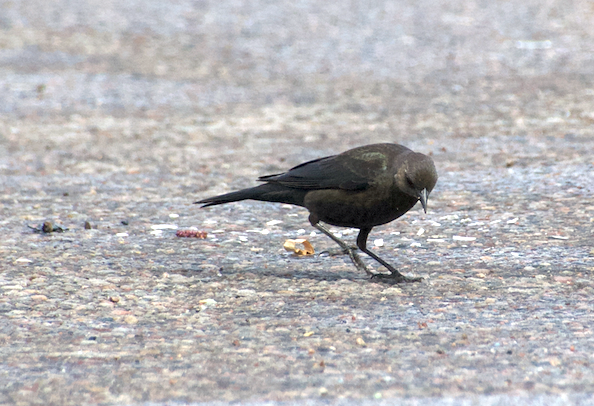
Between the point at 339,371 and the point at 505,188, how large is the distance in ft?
14.0

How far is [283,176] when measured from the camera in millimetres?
5770

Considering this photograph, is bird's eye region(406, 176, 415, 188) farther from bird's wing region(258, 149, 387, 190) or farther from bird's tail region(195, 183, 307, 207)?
bird's tail region(195, 183, 307, 207)

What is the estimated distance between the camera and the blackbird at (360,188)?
16.9 feet

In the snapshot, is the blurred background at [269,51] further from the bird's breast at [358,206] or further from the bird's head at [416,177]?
the bird's head at [416,177]

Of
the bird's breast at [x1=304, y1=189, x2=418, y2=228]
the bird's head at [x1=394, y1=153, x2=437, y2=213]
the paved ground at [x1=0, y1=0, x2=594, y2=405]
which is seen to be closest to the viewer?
the paved ground at [x1=0, y1=0, x2=594, y2=405]

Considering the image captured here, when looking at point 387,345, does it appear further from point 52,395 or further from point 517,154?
point 517,154

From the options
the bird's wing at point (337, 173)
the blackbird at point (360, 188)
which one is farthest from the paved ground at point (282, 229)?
the bird's wing at point (337, 173)

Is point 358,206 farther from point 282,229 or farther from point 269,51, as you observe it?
point 269,51

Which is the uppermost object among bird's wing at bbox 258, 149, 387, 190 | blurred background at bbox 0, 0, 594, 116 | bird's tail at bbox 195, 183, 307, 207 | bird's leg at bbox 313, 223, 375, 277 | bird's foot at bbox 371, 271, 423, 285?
blurred background at bbox 0, 0, 594, 116

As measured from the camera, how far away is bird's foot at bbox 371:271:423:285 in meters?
5.42

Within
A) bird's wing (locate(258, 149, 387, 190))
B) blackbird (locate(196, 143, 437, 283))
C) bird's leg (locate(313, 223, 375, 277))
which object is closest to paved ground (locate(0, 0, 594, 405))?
bird's leg (locate(313, 223, 375, 277))

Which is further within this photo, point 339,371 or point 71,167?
point 71,167

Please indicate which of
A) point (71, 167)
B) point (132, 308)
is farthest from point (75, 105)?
point (132, 308)

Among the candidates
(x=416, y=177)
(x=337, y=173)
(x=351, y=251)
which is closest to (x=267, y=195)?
(x=337, y=173)
